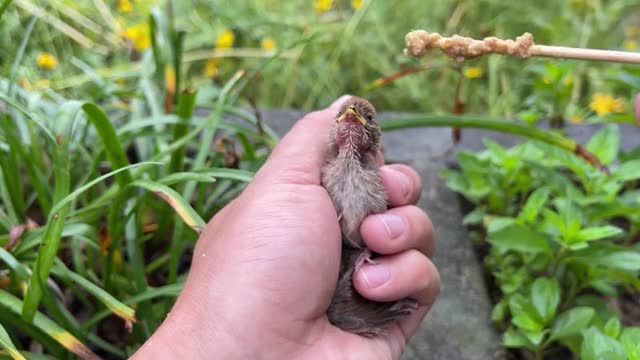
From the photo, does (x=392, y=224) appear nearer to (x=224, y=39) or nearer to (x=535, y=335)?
(x=535, y=335)

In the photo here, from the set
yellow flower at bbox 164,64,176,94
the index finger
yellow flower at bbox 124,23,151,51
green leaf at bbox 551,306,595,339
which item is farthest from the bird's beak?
yellow flower at bbox 124,23,151,51

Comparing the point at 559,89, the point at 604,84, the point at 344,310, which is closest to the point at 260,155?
the point at 344,310

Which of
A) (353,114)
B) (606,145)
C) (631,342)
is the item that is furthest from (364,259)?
(606,145)

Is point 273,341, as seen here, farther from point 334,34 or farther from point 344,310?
point 334,34

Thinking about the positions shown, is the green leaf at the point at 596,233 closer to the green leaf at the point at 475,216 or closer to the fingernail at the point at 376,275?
the green leaf at the point at 475,216

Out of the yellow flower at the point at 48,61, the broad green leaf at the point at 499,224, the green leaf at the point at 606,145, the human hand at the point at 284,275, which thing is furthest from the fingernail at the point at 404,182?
the yellow flower at the point at 48,61

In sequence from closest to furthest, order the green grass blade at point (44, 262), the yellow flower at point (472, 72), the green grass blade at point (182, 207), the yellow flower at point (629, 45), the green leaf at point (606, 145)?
the green grass blade at point (44, 262) → the green grass blade at point (182, 207) → the green leaf at point (606, 145) → the yellow flower at point (472, 72) → the yellow flower at point (629, 45)
